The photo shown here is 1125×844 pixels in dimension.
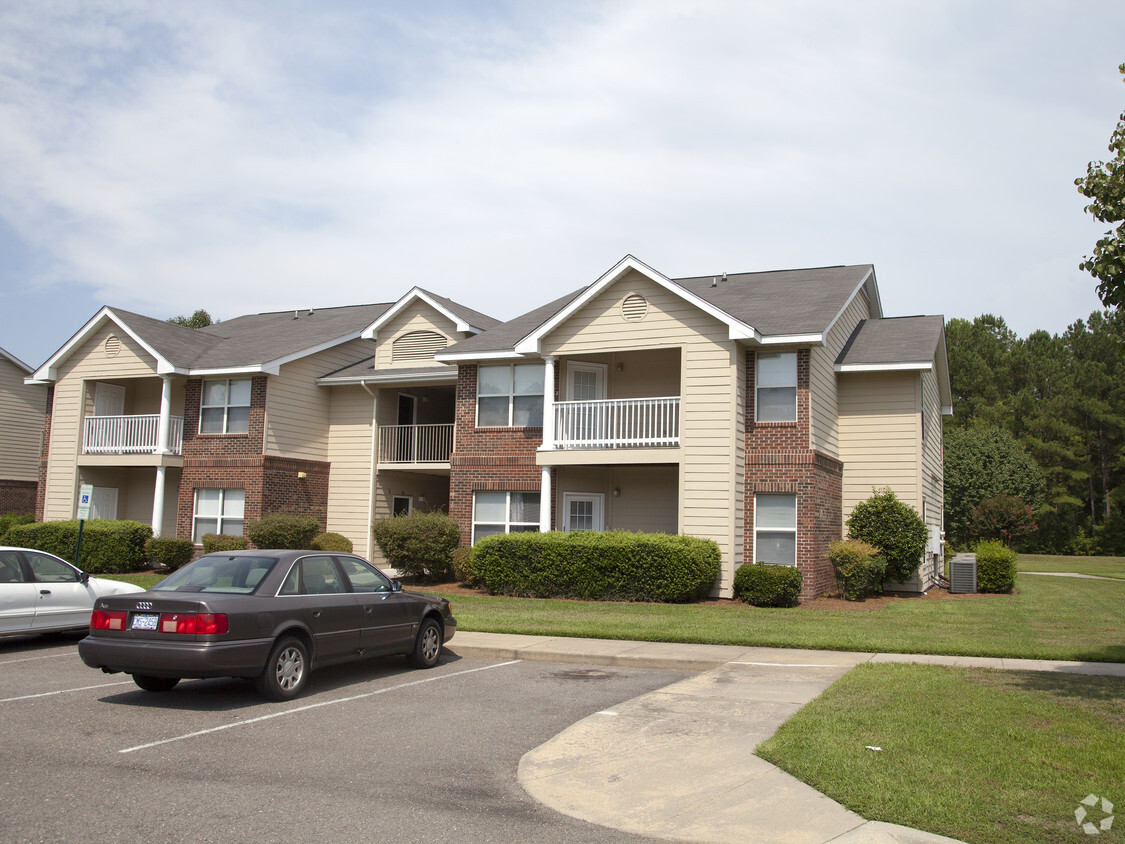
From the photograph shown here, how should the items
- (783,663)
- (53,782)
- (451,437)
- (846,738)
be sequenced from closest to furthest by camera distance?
(53,782)
(846,738)
(783,663)
(451,437)

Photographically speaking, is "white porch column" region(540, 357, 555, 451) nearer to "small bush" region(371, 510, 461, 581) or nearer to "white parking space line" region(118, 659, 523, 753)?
"small bush" region(371, 510, 461, 581)

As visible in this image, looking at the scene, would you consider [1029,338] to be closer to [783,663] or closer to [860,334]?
[860,334]

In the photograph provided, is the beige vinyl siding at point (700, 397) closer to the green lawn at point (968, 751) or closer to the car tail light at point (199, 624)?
the green lawn at point (968, 751)

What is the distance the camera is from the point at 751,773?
6520 millimetres

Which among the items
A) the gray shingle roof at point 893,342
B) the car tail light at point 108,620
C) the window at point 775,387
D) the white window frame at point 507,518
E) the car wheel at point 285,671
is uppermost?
the gray shingle roof at point 893,342

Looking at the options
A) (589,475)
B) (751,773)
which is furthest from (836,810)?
(589,475)

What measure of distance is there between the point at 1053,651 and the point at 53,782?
36.2ft

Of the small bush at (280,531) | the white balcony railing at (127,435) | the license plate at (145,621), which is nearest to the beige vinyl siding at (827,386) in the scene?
the small bush at (280,531)

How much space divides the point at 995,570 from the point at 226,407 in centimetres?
2001

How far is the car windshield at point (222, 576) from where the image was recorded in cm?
899

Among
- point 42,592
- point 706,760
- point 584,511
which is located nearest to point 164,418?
point 584,511

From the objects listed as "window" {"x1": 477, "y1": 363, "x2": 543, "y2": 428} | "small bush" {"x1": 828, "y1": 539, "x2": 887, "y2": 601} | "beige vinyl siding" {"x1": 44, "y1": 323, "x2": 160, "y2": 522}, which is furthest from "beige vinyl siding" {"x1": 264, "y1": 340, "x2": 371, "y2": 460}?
"small bush" {"x1": 828, "y1": 539, "x2": 887, "y2": 601}

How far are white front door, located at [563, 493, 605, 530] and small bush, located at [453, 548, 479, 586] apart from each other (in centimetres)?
240

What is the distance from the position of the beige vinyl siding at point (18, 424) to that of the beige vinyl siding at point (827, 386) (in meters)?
26.8
